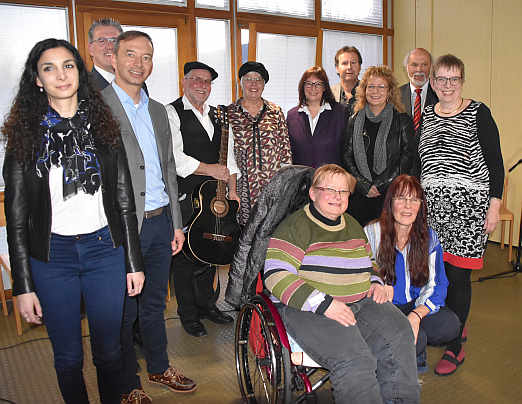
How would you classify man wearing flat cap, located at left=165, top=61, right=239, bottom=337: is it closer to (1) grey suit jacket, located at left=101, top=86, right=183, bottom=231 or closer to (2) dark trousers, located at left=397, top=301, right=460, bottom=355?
(1) grey suit jacket, located at left=101, top=86, right=183, bottom=231

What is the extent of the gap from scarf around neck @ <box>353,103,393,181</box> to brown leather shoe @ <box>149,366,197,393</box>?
158 cm

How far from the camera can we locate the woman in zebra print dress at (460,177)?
8.11ft

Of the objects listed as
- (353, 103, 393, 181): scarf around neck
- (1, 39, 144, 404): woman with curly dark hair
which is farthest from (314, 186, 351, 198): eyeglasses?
(353, 103, 393, 181): scarf around neck

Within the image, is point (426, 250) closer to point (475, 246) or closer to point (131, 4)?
point (475, 246)

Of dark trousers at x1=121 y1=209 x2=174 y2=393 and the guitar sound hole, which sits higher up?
the guitar sound hole

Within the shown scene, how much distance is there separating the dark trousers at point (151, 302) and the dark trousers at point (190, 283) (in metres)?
0.75

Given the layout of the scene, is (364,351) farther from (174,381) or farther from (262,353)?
(174,381)

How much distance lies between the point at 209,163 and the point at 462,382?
1819mm

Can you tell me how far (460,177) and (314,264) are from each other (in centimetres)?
Answer: 102

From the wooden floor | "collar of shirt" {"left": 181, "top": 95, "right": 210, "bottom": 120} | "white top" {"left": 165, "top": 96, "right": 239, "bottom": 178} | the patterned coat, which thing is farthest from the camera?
the patterned coat

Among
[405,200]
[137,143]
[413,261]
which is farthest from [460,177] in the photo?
[137,143]

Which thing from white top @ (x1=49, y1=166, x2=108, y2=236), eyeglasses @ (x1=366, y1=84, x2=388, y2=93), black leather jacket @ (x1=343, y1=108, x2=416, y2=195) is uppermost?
eyeglasses @ (x1=366, y1=84, x2=388, y2=93)

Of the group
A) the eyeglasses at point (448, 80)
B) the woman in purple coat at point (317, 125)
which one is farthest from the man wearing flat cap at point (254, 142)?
the eyeglasses at point (448, 80)

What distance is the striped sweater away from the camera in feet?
6.17
